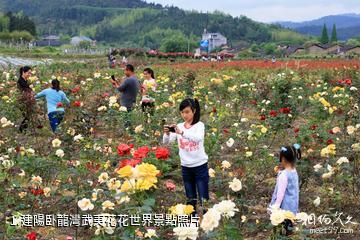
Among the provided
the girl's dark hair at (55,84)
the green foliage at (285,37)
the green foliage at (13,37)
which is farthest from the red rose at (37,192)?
the green foliage at (285,37)

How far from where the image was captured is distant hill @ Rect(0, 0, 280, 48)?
121931mm

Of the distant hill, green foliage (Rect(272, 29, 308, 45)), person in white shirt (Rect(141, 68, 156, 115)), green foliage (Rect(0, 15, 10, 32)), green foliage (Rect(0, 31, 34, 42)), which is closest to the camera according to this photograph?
person in white shirt (Rect(141, 68, 156, 115))

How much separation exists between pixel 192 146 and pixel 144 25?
136m

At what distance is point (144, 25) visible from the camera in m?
137

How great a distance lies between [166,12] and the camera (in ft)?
488

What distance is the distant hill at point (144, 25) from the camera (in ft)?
400

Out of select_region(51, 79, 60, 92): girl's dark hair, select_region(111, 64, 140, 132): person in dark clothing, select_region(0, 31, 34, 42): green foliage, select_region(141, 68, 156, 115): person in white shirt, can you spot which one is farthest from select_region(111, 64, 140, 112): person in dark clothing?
select_region(0, 31, 34, 42): green foliage

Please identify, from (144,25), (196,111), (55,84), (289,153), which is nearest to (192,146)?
(196,111)

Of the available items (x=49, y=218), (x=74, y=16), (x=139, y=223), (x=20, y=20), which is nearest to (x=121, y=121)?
(x=49, y=218)

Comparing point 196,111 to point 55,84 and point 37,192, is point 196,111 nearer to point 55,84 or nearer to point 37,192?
point 37,192

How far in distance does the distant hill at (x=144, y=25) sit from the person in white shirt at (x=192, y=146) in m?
105

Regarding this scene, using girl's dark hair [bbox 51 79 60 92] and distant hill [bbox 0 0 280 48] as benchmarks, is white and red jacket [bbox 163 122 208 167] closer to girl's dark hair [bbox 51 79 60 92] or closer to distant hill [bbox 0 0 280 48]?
girl's dark hair [bbox 51 79 60 92]

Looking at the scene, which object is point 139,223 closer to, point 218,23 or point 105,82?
point 105,82

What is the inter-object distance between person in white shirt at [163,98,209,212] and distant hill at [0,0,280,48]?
105 metres
